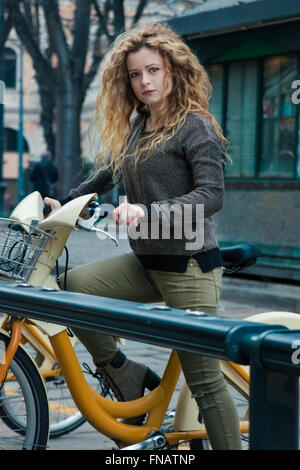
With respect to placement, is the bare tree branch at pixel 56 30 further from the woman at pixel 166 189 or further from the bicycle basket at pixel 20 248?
the bicycle basket at pixel 20 248

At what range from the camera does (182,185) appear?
2932mm

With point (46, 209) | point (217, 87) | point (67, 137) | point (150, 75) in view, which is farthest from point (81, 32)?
point (150, 75)

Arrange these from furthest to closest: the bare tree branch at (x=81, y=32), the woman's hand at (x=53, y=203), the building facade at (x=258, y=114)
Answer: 1. the bare tree branch at (x=81, y=32)
2. the building facade at (x=258, y=114)
3. the woman's hand at (x=53, y=203)

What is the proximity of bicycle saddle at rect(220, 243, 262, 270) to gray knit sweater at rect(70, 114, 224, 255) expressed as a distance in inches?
12.3

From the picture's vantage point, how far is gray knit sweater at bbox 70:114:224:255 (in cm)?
278

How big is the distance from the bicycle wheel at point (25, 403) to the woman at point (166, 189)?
0.23 metres

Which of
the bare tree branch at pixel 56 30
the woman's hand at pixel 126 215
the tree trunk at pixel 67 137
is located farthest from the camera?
the tree trunk at pixel 67 137

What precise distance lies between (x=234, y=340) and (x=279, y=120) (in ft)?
33.8

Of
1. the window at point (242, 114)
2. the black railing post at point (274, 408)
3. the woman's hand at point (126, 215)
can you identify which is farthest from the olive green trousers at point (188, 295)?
the window at point (242, 114)

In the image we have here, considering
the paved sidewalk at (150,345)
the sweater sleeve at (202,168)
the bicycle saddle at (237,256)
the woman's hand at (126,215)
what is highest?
the sweater sleeve at (202,168)

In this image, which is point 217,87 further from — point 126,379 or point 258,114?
point 126,379

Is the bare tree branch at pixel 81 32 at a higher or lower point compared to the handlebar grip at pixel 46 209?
higher

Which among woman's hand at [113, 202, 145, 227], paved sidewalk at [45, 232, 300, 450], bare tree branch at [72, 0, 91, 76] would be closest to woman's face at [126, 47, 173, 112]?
woman's hand at [113, 202, 145, 227]

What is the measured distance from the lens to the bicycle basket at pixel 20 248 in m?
2.85
